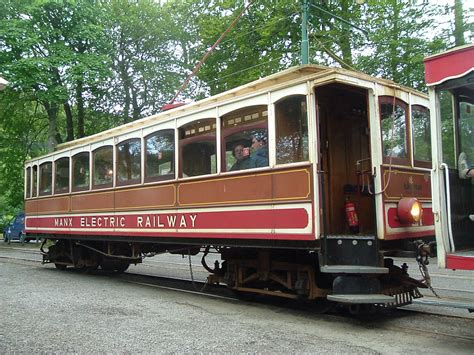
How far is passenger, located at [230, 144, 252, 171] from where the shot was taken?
741 cm

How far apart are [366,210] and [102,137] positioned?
621 centimetres

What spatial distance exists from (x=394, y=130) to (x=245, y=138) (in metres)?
2.18

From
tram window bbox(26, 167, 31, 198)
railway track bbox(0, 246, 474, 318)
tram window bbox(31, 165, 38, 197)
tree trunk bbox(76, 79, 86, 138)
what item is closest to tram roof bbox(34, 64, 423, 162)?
railway track bbox(0, 246, 474, 318)

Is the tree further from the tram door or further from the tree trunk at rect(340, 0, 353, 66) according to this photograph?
the tram door

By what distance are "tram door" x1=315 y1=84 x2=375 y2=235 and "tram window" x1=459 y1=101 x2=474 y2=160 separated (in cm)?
152

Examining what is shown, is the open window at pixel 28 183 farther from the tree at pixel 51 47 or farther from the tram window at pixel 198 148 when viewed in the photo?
the tram window at pixel 198 148

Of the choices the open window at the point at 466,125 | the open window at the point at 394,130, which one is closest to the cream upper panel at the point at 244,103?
the open window at the point at 394,130

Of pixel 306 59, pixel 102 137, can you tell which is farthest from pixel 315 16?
pixel 102 137

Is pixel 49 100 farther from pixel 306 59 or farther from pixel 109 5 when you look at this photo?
pixel 306 59

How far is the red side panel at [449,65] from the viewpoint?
16.5 ft

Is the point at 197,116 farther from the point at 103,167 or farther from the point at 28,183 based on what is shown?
the point at 28,183

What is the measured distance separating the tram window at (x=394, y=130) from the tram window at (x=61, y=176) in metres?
8.23

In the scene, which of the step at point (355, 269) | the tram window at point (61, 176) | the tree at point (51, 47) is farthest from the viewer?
the tree at point (51, 47)

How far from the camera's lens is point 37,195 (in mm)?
13781
